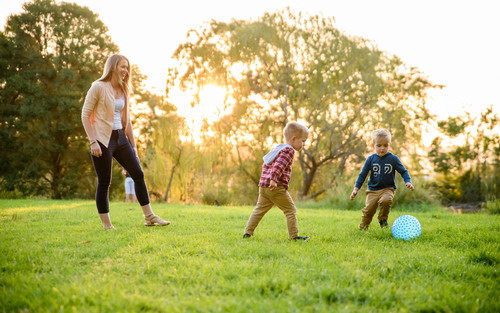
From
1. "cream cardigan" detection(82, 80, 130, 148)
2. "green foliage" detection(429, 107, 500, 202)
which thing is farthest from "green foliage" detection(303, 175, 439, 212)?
"cream cardigan" detection(82, 80, 130, 148)

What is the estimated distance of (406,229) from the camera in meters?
4.56

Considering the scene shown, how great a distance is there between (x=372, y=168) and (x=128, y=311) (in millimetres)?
4260

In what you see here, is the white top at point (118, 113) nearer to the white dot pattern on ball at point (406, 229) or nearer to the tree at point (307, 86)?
the white dot pattern on ball at point (406, 229)

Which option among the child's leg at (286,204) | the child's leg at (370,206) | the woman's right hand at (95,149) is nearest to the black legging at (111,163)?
the woman's right hand at (95,149)

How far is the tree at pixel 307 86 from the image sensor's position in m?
17.0

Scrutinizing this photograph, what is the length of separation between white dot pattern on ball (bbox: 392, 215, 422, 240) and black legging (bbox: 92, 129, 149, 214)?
139 inches

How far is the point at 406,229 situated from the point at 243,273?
264 centimetres

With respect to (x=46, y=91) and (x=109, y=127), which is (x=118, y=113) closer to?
(x=109, y=127)

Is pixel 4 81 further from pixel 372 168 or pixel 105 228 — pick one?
pixel 372 168

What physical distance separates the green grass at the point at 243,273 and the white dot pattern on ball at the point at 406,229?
10 centimetres

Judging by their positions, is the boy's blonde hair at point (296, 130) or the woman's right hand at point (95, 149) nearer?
the boy's blonde hair at point (296, 130)

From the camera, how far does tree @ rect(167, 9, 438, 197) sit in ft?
55.8

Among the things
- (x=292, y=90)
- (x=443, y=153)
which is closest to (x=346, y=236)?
(x=292, y=90)

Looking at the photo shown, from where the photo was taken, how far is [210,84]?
17734 mm
